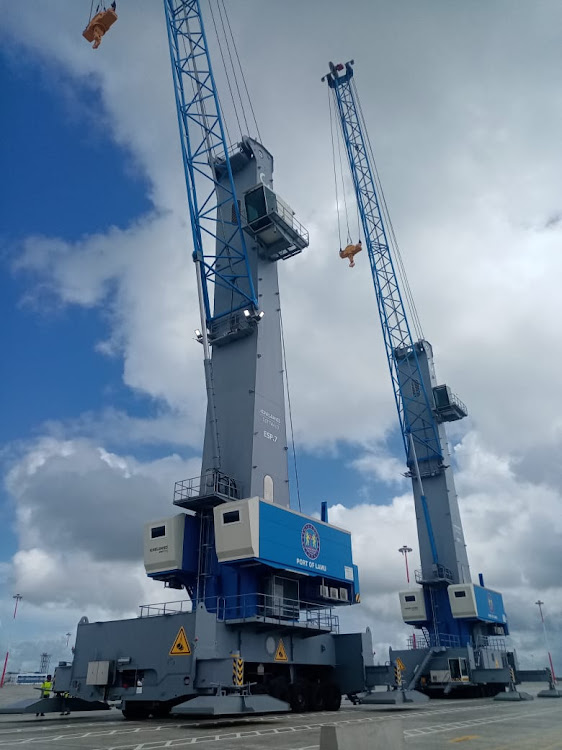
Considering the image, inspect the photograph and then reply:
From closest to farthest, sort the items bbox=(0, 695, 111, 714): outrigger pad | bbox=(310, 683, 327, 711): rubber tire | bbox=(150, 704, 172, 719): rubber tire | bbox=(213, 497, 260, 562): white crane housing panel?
bbox=(0, 695, 111, 714): outrigger pad → bbox=(150, 704, 172, 719): rubber tire → bbox=(213, 497, 260, 562): white crane housing panel → bbox=(310, 683, 327, 711): rubber tire

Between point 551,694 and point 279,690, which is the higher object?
point 279,690

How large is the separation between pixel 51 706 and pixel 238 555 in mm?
9651

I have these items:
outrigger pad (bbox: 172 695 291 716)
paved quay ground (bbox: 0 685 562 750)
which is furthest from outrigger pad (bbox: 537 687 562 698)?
outrigger pad (bbox: 172 695 291 716)

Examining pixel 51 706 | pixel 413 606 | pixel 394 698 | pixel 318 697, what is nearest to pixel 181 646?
pixel 51 706

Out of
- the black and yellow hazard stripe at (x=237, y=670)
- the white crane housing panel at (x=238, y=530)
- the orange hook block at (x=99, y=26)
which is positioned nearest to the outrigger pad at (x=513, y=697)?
the white crane housing panel at (x=238, y=530)

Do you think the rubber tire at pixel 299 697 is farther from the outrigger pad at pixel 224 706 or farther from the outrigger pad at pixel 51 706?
the outrigger pad at pixel 51 706

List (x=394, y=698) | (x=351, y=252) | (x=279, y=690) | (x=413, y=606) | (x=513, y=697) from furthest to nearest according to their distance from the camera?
(x=351, y=252) → (x=413, y=606) → (x=513, y=697) → (x=394, y=698) → (x=279, y=690)

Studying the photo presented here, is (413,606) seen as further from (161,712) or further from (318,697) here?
(161,712)

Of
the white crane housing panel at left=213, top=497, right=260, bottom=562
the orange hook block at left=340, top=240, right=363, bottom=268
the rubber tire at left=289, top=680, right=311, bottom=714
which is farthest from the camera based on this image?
the orange hook block at left=340, top=240, right=363, bottom=268

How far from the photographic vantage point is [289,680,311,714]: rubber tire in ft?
90.2

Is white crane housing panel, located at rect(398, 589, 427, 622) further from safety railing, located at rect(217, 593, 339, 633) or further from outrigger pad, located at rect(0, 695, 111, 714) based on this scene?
outrigger pad, located at rect(0, 695, 111, 714)

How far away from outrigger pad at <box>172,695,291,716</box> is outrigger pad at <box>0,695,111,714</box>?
7213 millimetres

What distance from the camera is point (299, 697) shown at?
2780 cm

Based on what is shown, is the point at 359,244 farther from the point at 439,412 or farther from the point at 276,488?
the point at 276,488
